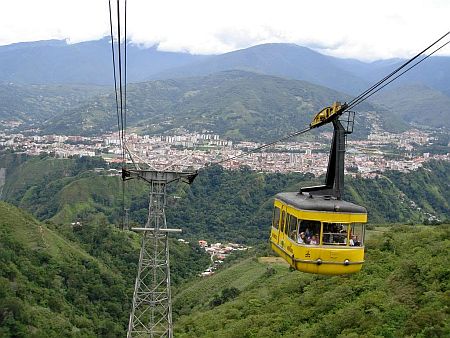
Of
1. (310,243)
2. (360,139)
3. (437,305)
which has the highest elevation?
(310,243)

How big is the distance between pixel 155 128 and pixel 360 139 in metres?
71.8

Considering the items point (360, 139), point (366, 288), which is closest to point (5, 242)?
point (366, 288)

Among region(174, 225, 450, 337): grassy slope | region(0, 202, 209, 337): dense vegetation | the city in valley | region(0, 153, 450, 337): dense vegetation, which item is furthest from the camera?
the city in valley

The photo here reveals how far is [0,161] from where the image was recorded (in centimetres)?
11775

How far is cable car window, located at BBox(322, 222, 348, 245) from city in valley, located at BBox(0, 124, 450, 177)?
8299cm

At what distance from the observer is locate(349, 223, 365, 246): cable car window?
32.9ft

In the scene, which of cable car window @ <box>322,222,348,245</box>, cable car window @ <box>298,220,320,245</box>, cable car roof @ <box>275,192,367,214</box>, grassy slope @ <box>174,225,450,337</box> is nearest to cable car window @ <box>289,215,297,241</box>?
cable car window @ <box>298,220,320,245</box>

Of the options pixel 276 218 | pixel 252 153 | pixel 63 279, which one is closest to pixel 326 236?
pixel 276 218

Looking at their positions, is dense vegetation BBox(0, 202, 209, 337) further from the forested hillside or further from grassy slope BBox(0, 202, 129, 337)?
the forested hillside

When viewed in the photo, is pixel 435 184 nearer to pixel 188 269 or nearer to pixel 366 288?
pixel 188 269

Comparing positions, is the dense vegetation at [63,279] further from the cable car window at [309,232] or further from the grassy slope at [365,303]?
the cable car window at [309,232]

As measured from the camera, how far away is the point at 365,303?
16594mm

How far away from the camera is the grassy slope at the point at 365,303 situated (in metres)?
14.5

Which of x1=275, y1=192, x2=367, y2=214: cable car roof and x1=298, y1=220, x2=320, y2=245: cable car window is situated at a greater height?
x1=275, y1=192, x2=367, y2=214: cable car roof
